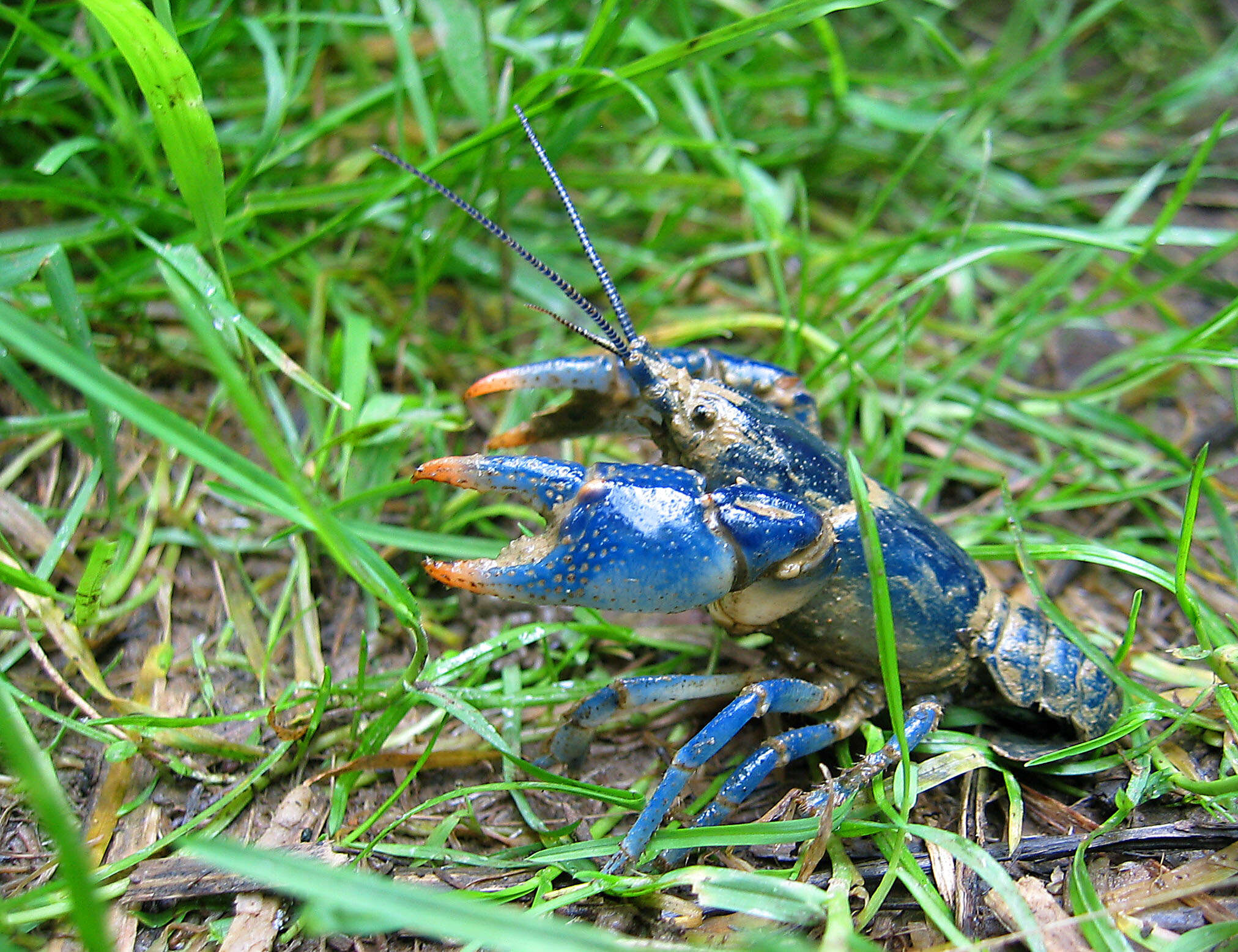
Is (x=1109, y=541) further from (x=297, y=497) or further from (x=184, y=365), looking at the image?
(x=184, y=365)

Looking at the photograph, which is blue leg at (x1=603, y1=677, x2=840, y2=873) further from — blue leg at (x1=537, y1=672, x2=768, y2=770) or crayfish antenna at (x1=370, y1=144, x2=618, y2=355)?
crayfish antenna at (x1=370, y1=144, x2=618, y2=355)

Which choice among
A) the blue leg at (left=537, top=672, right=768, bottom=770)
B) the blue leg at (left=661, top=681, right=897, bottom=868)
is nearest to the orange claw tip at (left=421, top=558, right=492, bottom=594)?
the blue leg at (left=537, top=672, right=768, bottom=770)

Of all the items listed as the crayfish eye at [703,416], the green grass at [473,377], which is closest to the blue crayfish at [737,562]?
the crayfish eye at [703,416]

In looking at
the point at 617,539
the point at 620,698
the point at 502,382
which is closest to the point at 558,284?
the point at 502,382

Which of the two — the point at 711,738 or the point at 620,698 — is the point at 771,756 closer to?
the point at 711,738

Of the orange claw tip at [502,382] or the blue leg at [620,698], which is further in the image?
the orange claw tip at [502,382]

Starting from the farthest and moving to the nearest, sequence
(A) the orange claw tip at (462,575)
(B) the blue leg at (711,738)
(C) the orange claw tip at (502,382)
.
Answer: (C) the orange claw tip at (502,382) → (B) the blue leg at (711,738) → (A) the orange claw tip at (462,575)

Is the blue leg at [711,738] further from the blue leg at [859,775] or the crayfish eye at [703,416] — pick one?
the crayfish eye at [703,416]
